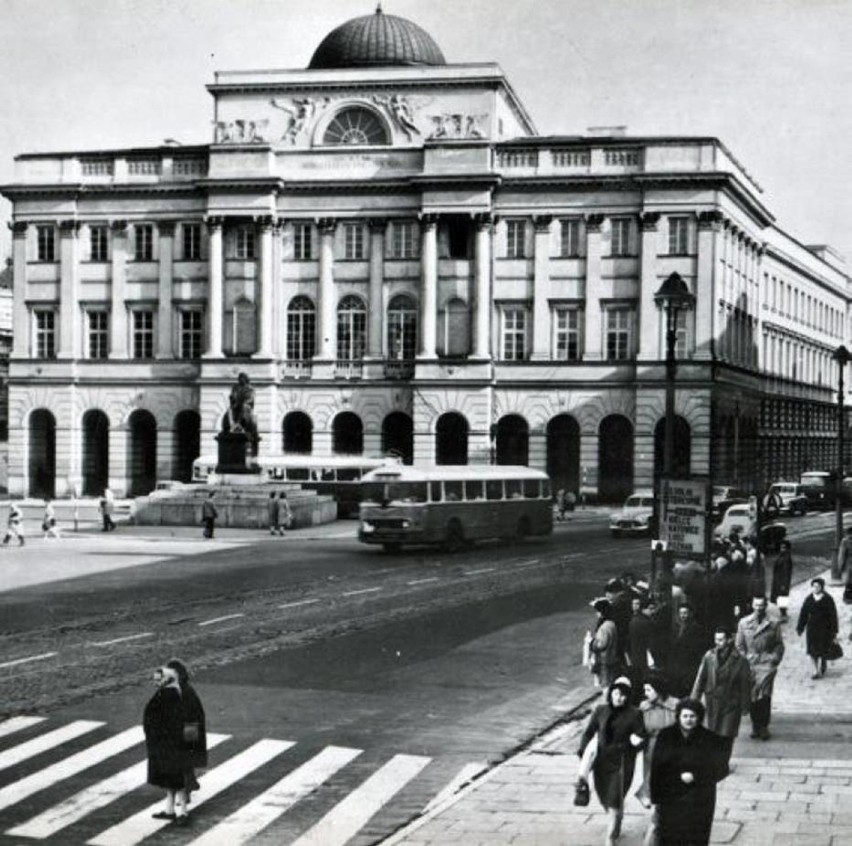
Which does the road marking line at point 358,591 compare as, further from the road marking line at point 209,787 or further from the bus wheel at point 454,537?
the road marking line at point 209,787

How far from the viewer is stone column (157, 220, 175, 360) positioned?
251 feet

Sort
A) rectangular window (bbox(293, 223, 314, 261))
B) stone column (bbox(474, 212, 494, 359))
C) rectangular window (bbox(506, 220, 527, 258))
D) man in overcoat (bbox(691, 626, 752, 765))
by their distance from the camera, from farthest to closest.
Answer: rectangular window (bbox(293, 223, 314, 261))
rectangular window (bbox(506, 220, 527, 258))
stone column (bbox(474, 212, 494, 359))
man in overcoat (bbox(691, 626, 752, 765))

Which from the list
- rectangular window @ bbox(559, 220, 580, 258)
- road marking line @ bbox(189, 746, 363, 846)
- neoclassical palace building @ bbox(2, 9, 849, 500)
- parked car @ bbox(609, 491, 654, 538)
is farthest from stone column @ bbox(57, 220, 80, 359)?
road marking line @ bbox(189, 746, 363, 846)

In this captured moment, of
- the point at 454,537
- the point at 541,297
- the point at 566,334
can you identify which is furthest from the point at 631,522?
the point at 541,297

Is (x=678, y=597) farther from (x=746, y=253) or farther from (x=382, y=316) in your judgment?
(x=746, y=253)

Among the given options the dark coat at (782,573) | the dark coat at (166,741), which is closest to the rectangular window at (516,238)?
the dark coat at (782,573)

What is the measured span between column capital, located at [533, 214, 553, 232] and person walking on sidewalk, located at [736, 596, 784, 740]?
2146 inches

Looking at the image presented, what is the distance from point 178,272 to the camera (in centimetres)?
7662

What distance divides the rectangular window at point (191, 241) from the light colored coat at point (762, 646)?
6032 cm

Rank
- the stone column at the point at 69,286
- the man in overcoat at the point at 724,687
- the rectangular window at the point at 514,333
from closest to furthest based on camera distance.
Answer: the man in overcoat at the point at 724,687 → the rectangular window at the point at 514,333 → the stone column at the point at 69,286

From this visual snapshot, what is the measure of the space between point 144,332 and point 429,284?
600 inches

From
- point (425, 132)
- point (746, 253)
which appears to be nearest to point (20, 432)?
point (425, 132)

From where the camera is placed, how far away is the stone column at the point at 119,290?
252 feet

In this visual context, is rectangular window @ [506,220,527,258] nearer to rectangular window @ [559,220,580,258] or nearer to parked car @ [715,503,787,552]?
rectangular window @ [559,220,580,258]
